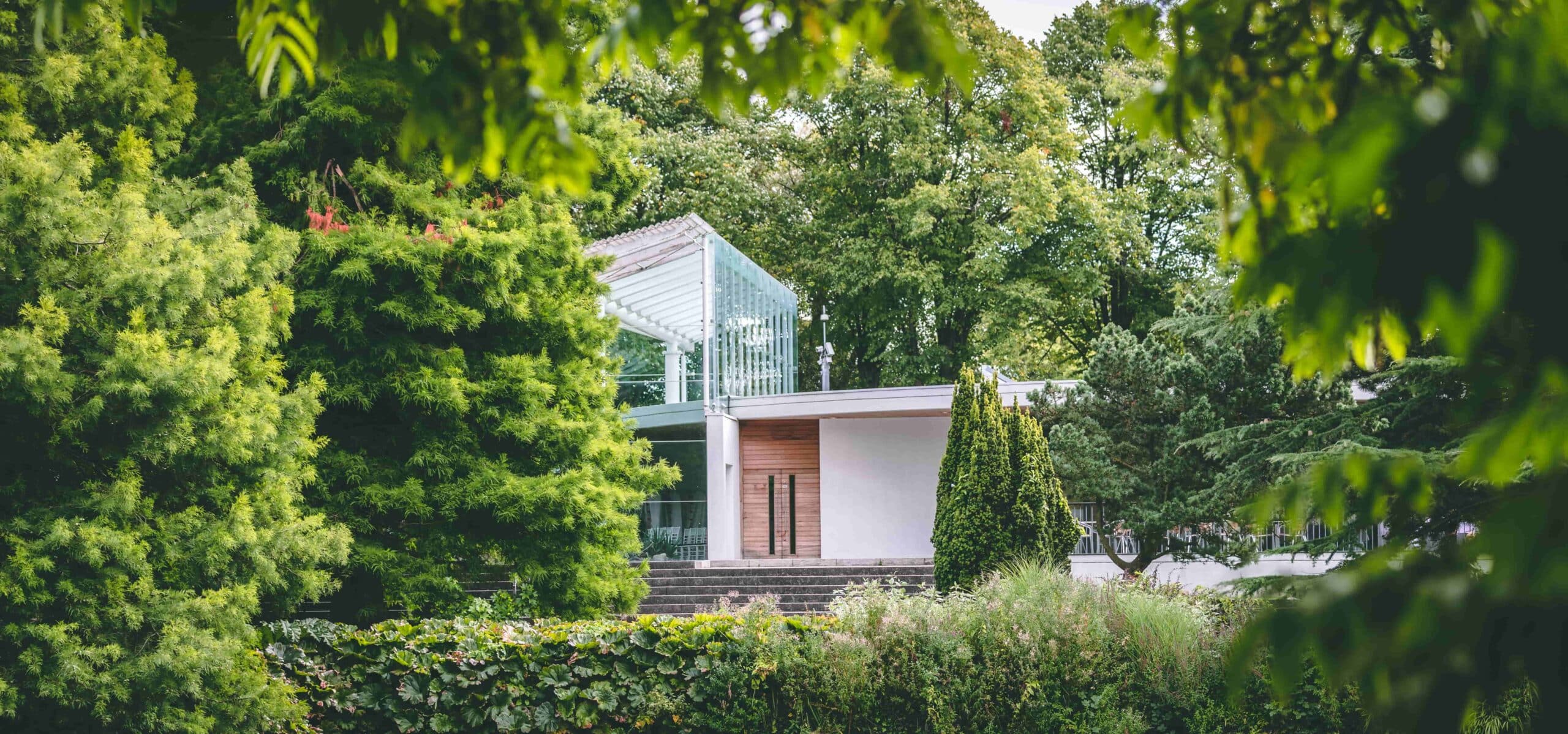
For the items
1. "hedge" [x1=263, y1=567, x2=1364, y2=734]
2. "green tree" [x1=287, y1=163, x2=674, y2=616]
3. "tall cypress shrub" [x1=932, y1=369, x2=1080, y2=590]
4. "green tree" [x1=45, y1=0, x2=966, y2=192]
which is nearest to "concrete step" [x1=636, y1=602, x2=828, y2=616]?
"tall cypress shrub" [x1=932, y1=369, x2=1080, y2=590]

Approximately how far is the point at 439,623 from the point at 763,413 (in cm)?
1403

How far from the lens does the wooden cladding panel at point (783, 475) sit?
2509 centimetres

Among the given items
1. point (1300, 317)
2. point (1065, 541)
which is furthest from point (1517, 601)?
point (1065, 541)

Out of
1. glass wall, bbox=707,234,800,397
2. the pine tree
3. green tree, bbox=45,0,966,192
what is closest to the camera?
green tree, bbox=45,0,966,192

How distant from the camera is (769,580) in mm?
20469

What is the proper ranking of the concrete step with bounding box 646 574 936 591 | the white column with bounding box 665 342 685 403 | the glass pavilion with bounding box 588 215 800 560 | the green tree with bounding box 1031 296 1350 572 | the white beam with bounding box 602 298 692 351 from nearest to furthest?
1. the green tree with bounding box 1031 296 1350 572
2. the concrete step with bounding box 646 574 936 591
3. the glass pavilion with bounding box 588 215 800 560
4. the white beam with bounding box 602 298 692 351
5. the white column with bounding box 665 342 685 403

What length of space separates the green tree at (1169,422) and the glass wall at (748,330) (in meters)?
8.25

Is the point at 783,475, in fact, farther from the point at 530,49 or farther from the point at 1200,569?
the point at 530,49

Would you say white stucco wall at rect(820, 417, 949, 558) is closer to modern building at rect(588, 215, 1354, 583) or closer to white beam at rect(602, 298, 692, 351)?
modern building at rect(588, 215, 1354, 583)

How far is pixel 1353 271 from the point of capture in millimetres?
1479

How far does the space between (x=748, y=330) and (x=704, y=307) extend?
2604 mm

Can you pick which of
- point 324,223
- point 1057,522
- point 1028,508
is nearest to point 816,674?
point 1028,508

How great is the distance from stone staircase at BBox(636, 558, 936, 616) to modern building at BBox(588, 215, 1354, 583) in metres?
1.31

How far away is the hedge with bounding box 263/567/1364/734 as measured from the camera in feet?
31.4
